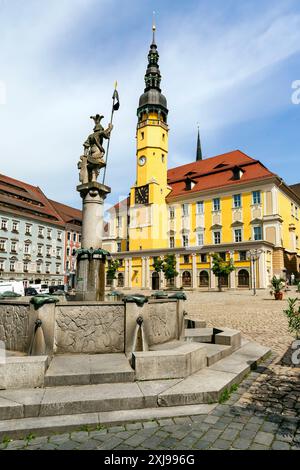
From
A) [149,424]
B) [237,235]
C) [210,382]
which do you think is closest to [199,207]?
[237,235]

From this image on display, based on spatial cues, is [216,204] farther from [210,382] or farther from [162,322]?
[210,382]

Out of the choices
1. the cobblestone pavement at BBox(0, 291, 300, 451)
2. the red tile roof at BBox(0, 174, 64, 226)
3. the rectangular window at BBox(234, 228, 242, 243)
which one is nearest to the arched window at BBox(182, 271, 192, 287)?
the rectangular window at BBox(234, 228, 242, 243)

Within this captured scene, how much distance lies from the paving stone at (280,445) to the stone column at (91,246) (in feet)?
19.2

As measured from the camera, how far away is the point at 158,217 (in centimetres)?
5409

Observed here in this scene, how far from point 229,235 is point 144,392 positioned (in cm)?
4463

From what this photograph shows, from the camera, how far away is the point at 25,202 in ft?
178

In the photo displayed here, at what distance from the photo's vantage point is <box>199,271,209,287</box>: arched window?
46.9 meters

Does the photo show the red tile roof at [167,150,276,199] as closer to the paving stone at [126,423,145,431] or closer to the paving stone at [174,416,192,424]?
the paving stone at [174,416,192,424]

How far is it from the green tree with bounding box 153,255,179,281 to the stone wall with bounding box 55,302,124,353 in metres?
40.6

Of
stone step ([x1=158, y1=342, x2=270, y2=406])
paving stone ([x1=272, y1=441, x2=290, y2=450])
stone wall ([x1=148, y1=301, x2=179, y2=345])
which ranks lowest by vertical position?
paving stone ([x1=272, y1=441, x2=290, y2=450])

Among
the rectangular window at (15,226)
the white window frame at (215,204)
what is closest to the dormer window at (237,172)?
the white window frame at (215,204)

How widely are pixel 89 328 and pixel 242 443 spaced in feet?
11.5

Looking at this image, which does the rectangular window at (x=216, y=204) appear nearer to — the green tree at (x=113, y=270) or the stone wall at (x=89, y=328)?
the green tree at (x=113, y=270)
